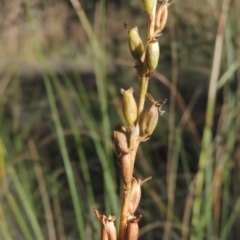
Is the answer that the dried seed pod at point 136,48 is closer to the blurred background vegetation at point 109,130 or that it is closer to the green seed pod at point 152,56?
the green seed pod at point 152,56

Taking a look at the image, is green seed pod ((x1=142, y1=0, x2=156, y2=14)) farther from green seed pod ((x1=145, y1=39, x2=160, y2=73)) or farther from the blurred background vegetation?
the blurred background vegetation

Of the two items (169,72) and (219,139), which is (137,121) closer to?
(219,139)

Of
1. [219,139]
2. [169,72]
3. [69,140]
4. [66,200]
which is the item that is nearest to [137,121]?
[219,139]

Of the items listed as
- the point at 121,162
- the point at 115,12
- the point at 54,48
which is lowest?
the point at 54,48

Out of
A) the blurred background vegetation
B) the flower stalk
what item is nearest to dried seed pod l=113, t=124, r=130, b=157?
the flower stalk

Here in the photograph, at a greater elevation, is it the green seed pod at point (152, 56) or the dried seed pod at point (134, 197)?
the green seed pod at point (152, 56)

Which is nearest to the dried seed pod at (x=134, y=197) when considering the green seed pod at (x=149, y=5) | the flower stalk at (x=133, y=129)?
the flower stalk at (x=133, y=129)
